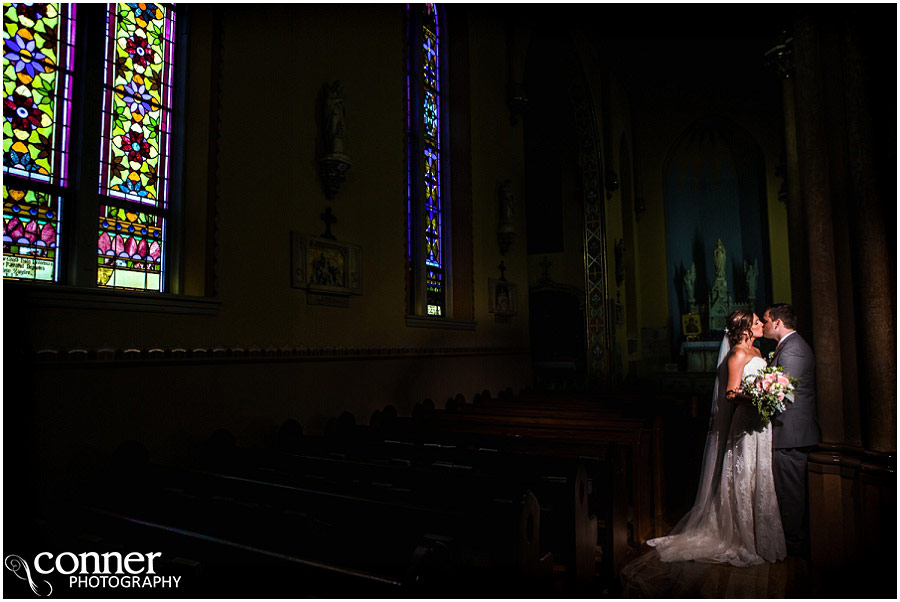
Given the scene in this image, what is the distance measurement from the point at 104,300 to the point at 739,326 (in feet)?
14.2

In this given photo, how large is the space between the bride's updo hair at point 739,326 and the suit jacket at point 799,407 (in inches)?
12.7

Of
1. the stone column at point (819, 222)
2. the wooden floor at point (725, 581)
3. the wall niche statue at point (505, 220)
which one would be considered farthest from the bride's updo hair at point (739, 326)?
the wall niche statue at point (505, 220)

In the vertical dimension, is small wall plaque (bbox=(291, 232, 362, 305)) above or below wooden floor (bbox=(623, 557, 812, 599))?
above

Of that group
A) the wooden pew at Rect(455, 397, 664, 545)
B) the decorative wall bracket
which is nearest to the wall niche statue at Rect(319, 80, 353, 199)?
the decorative wall bracket

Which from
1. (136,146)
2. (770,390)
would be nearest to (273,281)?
(136,146)

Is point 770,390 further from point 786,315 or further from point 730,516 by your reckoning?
point 730,516

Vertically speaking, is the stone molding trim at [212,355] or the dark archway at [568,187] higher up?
the dark archway at [568,187]

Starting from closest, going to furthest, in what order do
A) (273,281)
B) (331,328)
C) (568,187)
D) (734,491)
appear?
1. (734,491)
2. (273,281)
3. (331,328)
4. (568,187)

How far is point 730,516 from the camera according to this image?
12.7ft

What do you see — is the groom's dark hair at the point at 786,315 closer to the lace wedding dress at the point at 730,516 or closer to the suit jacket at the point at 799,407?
the suit jacket at the point at 799,407

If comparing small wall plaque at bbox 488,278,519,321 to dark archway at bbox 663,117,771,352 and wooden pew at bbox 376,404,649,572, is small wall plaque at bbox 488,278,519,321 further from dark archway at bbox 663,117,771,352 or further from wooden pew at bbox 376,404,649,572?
dark archway at bbox 663,117,771,352

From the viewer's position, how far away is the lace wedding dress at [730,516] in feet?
11.8

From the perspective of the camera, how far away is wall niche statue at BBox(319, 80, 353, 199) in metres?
5.19

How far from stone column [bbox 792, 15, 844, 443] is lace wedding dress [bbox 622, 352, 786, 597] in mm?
492
